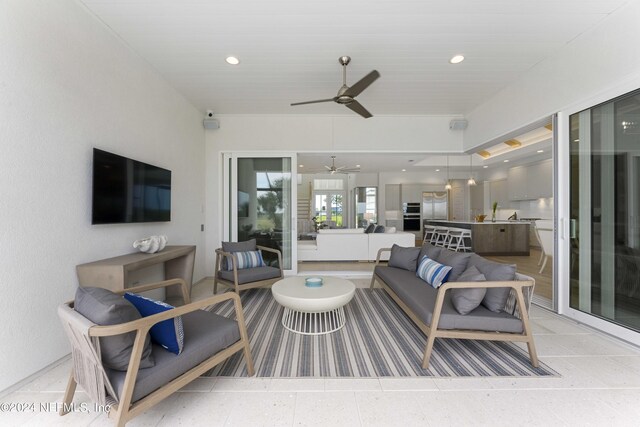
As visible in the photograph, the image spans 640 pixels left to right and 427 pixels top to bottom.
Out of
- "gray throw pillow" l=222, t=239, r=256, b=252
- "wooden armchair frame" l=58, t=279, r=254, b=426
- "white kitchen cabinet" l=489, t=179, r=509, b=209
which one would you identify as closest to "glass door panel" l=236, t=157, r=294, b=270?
"gray throw pillow" l=222, t=239, r=256, b=252

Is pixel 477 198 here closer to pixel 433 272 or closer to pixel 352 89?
pixel 433 272

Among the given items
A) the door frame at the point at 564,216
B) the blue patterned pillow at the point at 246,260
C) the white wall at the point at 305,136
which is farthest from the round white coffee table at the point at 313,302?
the white wall at the point at 305,136

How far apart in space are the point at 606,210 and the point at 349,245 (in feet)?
12.8

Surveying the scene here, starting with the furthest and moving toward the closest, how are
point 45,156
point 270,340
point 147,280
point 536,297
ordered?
1. point 536,297
2. point 147,280
3. point 270,340
4. point 45,156

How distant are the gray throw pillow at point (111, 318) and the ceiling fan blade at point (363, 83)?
2.56 metres

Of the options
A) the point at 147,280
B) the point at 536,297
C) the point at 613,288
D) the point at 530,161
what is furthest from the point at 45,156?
the point at 530,161

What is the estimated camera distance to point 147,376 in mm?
1306

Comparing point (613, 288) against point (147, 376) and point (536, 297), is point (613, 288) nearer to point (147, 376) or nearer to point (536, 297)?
point (536, 297)

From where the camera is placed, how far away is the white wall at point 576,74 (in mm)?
2176

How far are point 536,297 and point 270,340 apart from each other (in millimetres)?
3571

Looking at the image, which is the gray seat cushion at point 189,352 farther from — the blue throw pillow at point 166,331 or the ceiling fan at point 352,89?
the ceiling fan at point 352,89

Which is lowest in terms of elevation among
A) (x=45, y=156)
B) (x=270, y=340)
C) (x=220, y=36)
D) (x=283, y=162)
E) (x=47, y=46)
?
(x=270, y=340)

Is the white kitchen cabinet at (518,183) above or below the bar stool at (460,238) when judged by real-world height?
above

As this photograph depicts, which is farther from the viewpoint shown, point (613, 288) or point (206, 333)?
point (613, 288)
